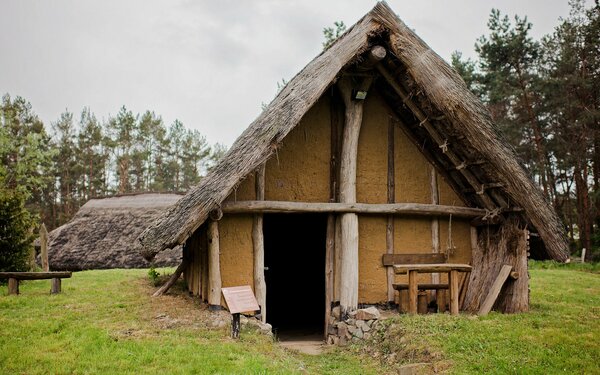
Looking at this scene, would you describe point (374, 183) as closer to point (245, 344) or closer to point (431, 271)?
point (431, 271)

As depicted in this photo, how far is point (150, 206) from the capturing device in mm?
24031

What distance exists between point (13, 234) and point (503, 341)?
1315cm

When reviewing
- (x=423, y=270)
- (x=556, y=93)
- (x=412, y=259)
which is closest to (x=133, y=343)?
(x=423, y=270)

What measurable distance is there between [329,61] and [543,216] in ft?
16.3

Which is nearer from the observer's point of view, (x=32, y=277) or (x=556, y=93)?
(x=32, y=277)

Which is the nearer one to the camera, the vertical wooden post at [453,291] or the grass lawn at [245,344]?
the grass lawn at [245,344]

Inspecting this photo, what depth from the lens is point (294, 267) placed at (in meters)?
15.8

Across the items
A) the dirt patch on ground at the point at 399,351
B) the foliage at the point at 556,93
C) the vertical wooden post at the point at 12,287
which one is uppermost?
the foliage at the point at 556,93

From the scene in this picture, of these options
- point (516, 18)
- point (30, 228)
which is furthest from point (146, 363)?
point (516, 18)

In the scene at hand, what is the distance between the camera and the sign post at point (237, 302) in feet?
24.0

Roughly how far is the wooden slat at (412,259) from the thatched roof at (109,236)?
43.6 feet

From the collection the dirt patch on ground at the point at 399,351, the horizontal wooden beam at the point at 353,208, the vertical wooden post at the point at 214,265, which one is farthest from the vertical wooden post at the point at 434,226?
the vertical wooden post at the point at 214,265

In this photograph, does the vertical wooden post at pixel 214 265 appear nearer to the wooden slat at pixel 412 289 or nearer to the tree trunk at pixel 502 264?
the wooden slat at pixel 412 289

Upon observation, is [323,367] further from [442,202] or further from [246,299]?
[442,202]
